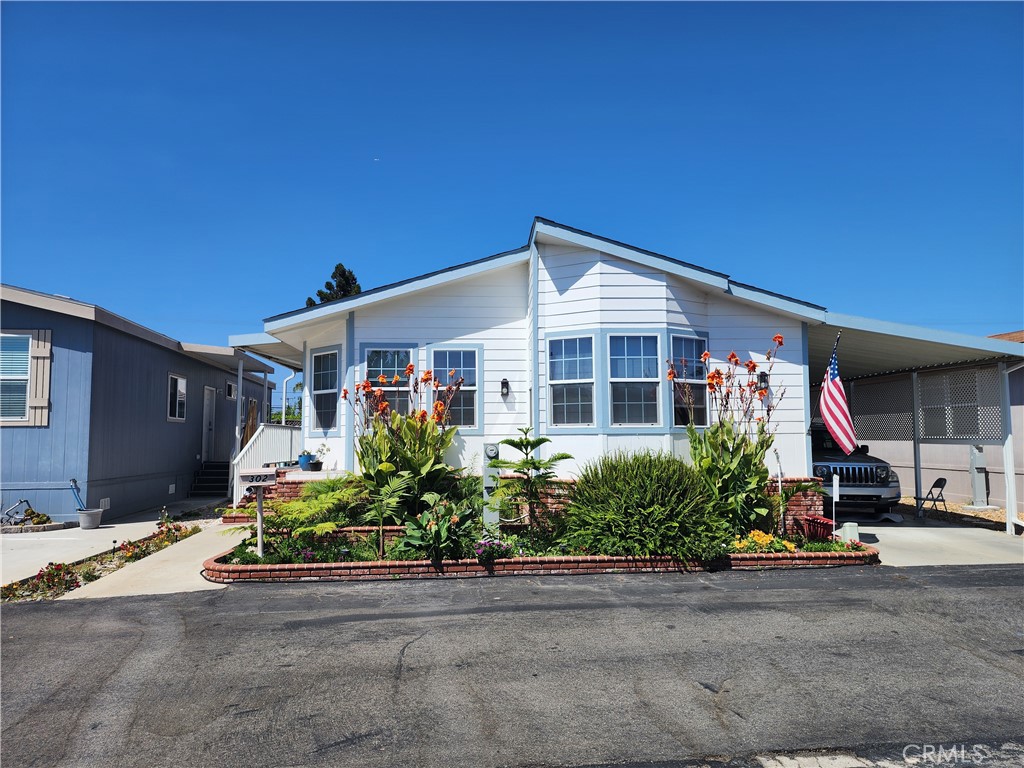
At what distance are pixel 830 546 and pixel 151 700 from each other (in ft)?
26.4

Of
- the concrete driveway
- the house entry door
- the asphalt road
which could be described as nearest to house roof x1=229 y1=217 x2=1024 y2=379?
the concrete driveway

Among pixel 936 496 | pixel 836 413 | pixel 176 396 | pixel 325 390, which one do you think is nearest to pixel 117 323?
pixel 176 396

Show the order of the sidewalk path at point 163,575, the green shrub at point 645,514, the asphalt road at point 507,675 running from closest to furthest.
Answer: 1. the asphalt road at point 507,675
2. the sidewalk path at point 163,575
3. the green shrub at point 645,514

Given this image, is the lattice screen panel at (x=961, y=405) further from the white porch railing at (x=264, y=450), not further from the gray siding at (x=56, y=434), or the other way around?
the gray siding at (x=56, y=434)

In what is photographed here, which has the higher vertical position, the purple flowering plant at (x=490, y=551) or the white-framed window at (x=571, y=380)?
the white-framed window at (x=571, y=380)

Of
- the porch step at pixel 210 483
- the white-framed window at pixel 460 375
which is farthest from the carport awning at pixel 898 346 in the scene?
the porch step at pixel 210 483

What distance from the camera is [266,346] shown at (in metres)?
14.1

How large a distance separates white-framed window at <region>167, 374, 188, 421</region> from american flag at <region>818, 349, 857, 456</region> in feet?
45.1

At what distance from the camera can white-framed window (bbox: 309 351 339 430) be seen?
1177cm

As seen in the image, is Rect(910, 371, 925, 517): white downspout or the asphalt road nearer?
the asphalt road

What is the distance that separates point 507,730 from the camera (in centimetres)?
385

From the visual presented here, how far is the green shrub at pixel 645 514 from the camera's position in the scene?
796 cm

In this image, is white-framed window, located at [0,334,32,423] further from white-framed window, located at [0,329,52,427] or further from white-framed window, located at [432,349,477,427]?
Answer: white-framed window, located at [432,349,477,427]

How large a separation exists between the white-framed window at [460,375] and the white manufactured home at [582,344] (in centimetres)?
2
